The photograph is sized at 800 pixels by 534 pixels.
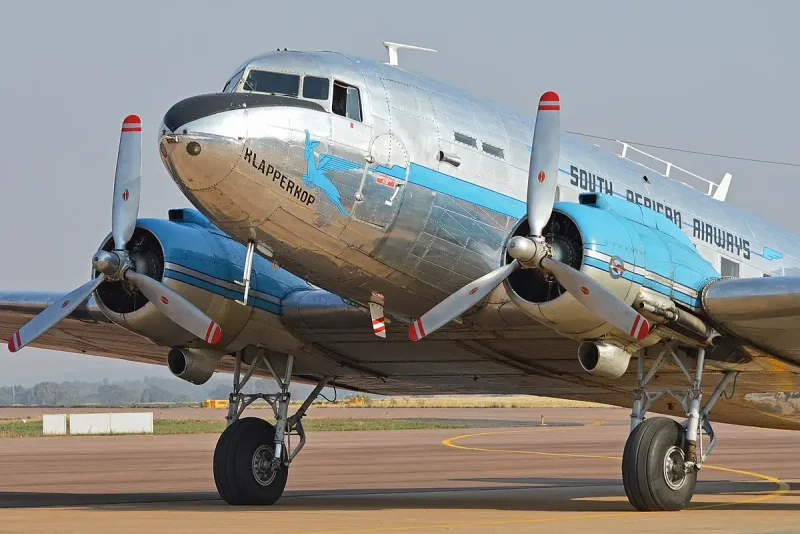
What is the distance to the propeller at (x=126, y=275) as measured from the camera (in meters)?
16.2

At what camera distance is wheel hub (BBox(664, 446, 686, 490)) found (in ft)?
49.2

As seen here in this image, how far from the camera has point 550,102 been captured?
15055 mm


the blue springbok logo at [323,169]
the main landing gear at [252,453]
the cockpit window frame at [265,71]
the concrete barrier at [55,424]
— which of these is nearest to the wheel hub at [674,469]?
the blue springbok logo at [323,169]

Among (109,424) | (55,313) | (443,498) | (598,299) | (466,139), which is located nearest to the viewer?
(598,299)

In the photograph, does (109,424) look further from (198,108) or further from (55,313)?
(198,108)

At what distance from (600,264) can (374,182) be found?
9.10 ft

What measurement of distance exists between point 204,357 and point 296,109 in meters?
5.18

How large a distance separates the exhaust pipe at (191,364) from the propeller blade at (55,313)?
67.7 inches

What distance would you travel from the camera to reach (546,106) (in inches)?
593

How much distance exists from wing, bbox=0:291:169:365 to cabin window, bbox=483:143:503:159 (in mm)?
6470

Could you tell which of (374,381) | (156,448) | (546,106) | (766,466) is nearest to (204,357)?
(374,381)

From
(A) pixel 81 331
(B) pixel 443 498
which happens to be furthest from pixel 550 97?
(A) pixel 81 331

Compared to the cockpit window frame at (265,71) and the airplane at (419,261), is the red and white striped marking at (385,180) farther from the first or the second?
the cockpit window frame at (265,71)

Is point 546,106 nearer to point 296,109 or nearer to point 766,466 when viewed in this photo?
point 296,109
